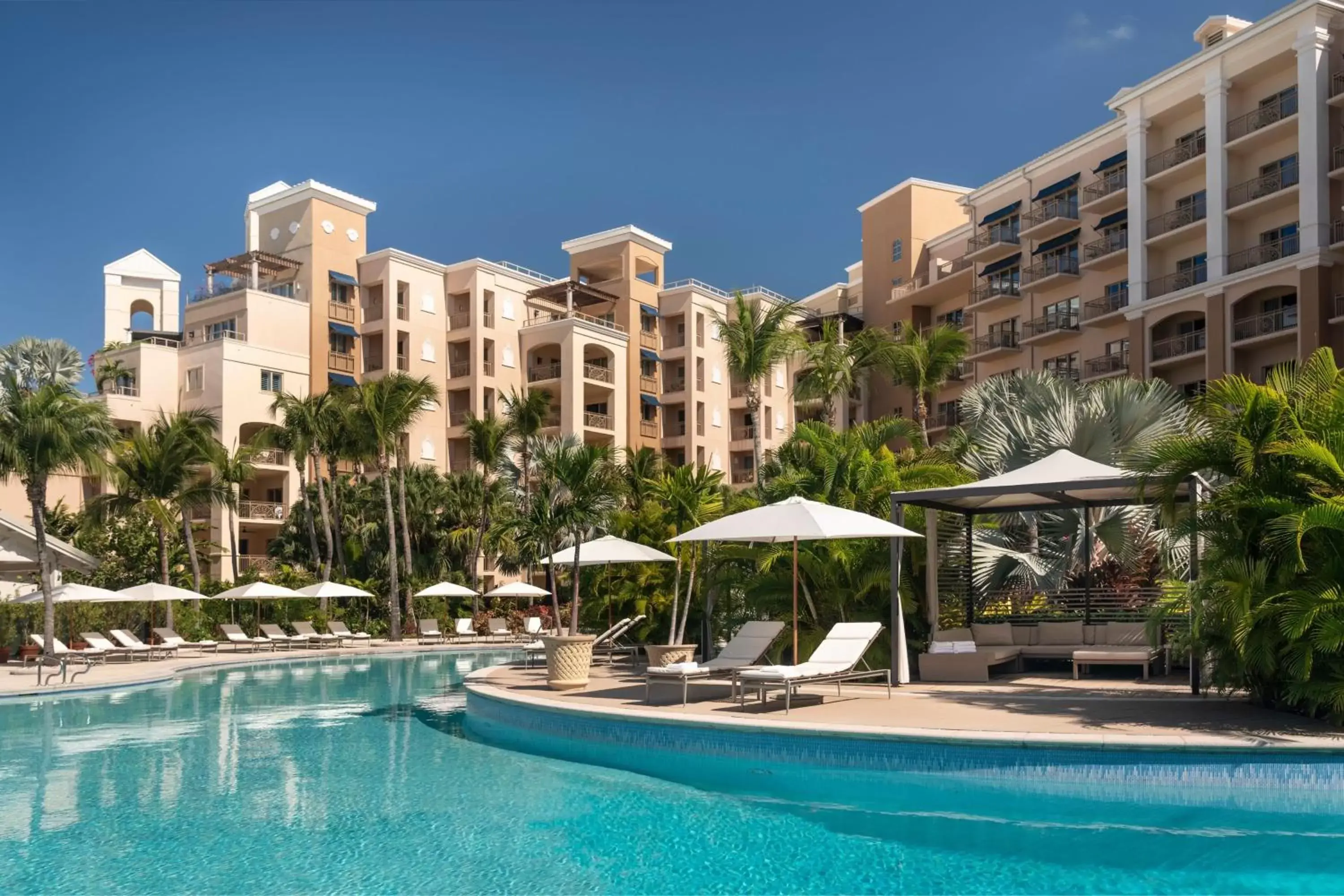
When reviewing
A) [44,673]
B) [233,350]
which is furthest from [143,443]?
[44,673]

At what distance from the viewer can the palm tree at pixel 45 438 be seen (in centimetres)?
2366

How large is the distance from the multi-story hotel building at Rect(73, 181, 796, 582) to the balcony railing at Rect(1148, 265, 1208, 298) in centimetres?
1519

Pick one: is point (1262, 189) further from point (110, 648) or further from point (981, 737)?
point (110, 648)

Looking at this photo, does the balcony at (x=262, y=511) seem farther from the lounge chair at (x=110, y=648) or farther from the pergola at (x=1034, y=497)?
the pergola at (x=1034, y=497)

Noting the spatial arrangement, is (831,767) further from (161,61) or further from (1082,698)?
(161,61)

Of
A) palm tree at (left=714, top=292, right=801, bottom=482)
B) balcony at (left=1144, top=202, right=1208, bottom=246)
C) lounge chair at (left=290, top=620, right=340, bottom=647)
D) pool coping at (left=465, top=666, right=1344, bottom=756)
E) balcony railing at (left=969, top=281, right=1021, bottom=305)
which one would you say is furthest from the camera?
balcony railing at (left=969, top=281, right=1021, bottom=305)

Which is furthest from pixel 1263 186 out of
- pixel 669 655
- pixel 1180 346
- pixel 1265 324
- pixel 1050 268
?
pixel 669 655

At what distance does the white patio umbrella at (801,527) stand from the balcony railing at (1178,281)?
28482 millimetres

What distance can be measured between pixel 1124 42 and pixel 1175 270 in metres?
10.1

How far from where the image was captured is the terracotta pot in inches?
557

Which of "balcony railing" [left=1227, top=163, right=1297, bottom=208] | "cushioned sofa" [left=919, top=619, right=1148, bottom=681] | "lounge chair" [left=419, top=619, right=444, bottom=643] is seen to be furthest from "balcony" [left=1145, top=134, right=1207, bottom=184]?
"lounge chair" [left=419, top=619, right=444, bottom=643]

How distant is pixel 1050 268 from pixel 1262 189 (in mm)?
9761

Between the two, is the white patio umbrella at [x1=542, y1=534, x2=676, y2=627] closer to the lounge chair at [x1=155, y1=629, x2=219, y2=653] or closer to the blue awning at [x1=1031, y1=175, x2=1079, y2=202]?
the lounge chair at [x1=155, y1=629, x2=219, y2=653]

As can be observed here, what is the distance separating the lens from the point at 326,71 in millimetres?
21797
